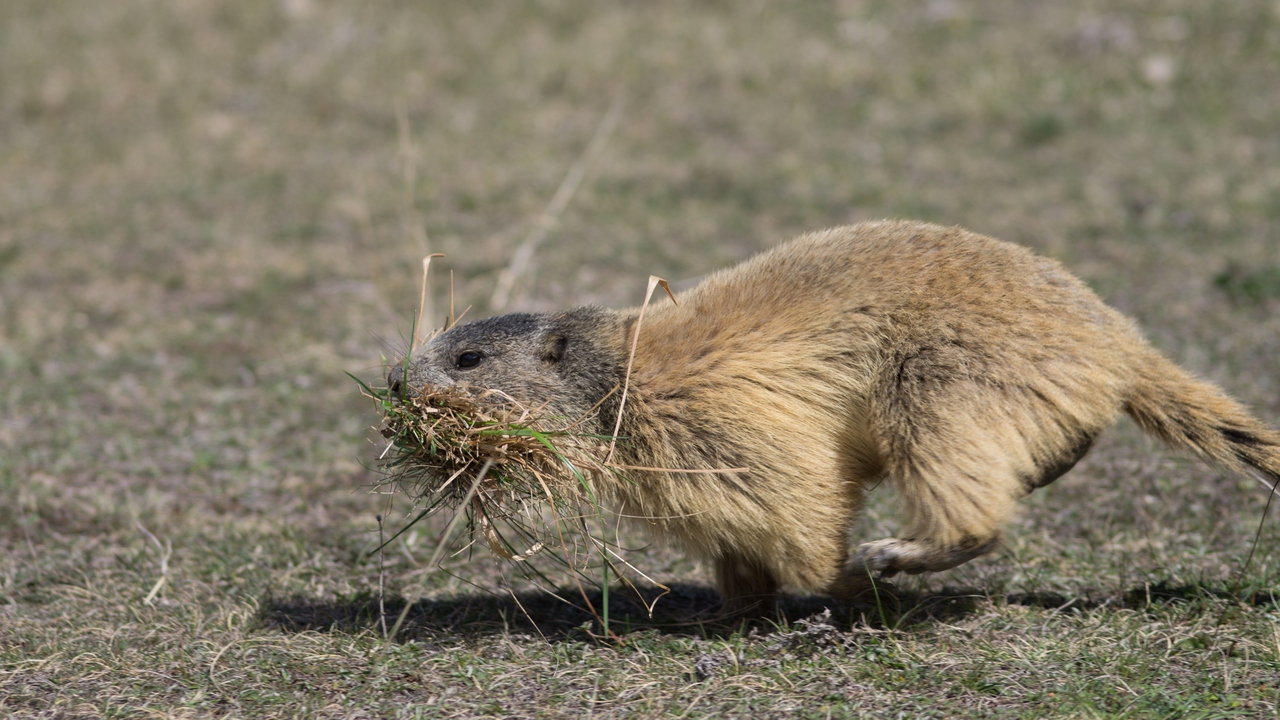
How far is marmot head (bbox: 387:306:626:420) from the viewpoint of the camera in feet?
13.0

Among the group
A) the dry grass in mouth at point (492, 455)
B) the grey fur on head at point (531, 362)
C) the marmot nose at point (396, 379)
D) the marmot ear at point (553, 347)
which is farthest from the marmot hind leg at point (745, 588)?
the marmot nose at point (396, 379)

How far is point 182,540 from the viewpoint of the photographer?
193 inches

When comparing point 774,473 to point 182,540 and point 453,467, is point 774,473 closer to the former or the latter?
point 453,467

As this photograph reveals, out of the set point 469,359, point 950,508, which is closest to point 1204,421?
point 950,508

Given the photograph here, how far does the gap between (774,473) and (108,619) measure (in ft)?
7.92

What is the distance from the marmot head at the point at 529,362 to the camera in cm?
396

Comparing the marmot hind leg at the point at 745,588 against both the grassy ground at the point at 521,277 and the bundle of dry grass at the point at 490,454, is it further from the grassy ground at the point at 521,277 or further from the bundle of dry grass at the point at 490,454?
the bundle of dry grass at the point at 490,454

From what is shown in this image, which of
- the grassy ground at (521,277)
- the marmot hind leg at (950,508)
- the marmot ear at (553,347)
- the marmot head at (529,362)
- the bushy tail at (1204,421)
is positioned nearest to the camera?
the marmot hind leg at (950,508)

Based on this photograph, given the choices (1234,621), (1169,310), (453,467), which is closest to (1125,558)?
(1234,621)

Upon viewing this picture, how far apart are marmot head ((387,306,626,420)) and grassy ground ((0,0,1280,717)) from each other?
75cm

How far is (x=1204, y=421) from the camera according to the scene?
3873 millimetres

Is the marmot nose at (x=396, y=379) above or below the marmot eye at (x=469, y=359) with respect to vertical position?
below

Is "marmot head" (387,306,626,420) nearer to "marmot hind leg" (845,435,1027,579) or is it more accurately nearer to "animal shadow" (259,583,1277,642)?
"animal shadow" (259,583,1277,642)

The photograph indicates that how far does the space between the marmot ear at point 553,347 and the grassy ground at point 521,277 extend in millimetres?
837
